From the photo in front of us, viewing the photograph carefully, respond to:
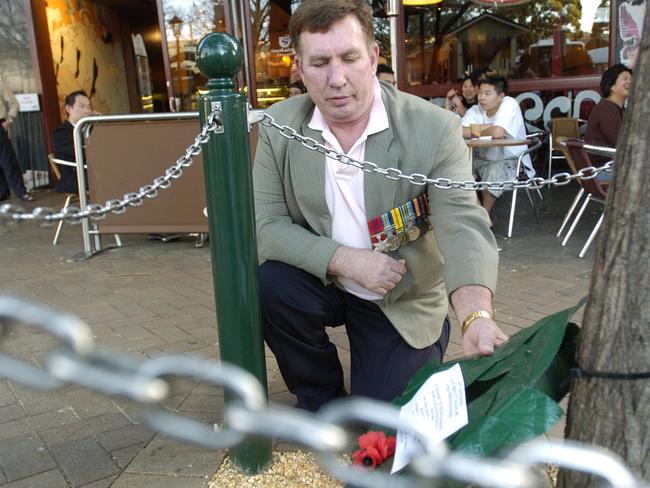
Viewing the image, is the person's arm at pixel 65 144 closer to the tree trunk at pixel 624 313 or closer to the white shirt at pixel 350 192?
the white shirt at pixel 350 192

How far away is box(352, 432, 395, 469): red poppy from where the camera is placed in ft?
5.06

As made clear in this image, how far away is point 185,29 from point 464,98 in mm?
4156

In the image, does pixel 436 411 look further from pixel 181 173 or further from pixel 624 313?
pixel 181 173

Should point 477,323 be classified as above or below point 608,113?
below

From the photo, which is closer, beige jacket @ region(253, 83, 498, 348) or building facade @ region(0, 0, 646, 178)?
beige jacket @ region(253, 83, 498, 348)

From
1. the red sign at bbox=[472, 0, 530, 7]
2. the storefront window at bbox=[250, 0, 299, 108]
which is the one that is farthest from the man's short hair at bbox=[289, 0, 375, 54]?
the storefront window at bbox=[250, 0, 299, 108]

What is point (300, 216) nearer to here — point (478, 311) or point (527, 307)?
point (478, 311)

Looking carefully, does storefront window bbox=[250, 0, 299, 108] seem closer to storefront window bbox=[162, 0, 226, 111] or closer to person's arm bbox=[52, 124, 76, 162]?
storefront window bbox=[162, 0, 226, 111]

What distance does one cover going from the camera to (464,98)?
280 inches

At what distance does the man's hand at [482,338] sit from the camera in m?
1.64

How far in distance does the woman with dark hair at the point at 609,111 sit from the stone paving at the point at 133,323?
82 centimetres

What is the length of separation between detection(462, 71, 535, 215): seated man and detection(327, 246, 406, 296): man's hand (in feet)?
11.3

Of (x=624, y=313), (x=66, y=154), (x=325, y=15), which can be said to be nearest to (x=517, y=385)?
(x=624, y=313)

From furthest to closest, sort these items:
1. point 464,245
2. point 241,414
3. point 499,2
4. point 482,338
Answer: point 499,2
point 464,245
point 482,338
point 241,414
